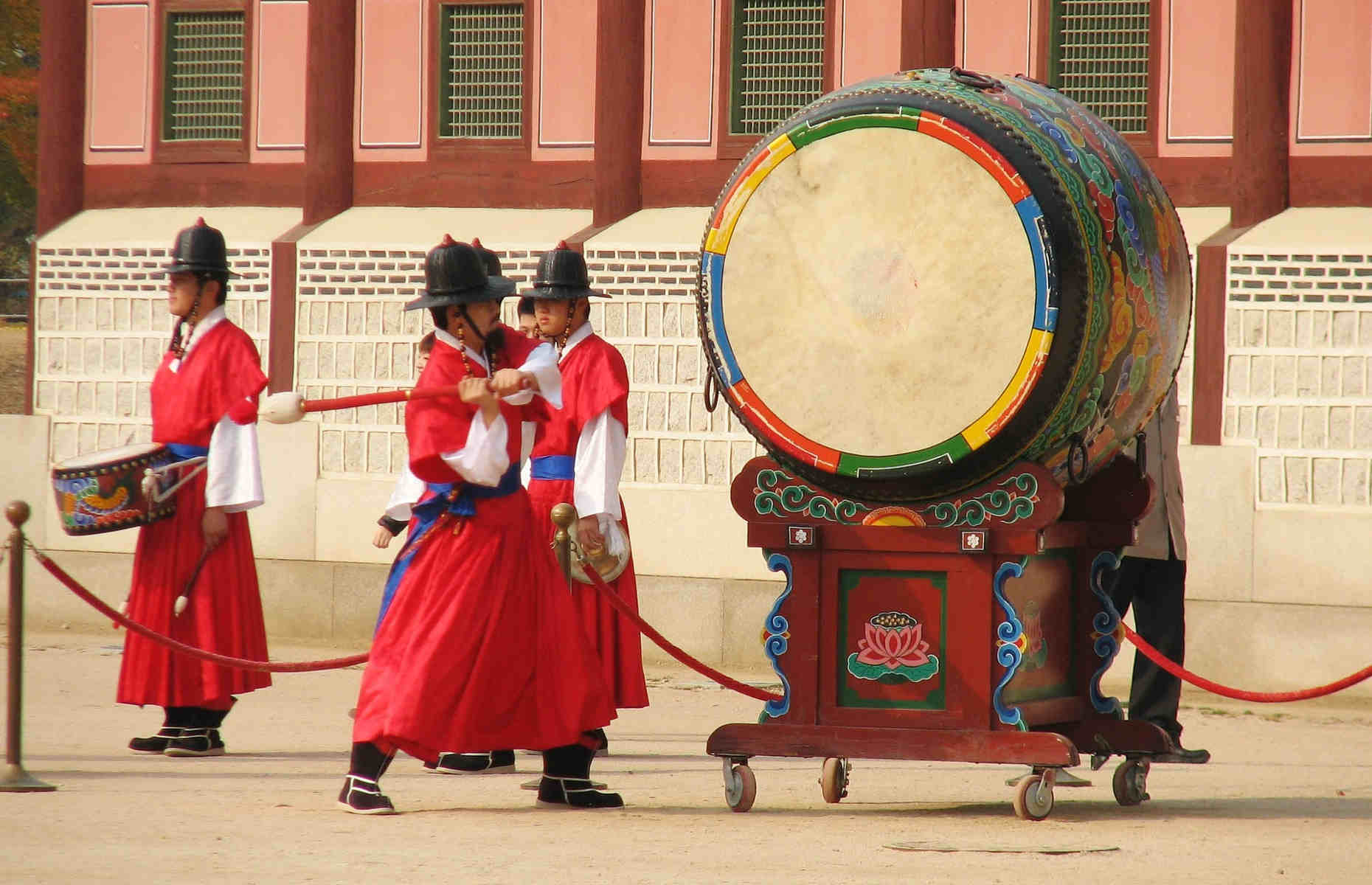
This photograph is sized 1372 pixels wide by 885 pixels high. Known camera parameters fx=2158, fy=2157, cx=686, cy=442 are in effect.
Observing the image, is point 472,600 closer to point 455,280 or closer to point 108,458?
point 455,280

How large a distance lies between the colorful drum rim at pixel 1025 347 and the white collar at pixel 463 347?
0.73m

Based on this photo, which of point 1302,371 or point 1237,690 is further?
point 1302,371

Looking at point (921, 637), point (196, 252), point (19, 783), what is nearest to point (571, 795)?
point (921, 637)

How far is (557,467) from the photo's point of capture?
24.9ft

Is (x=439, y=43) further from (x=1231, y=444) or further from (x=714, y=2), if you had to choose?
(x=1231, y=444)

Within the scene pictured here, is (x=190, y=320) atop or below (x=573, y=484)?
atop

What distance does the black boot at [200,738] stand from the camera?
7754 millimetres

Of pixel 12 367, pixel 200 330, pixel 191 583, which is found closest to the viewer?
pixel 191 583

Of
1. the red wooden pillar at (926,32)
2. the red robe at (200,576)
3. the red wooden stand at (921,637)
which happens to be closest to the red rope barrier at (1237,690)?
A: the red wooden stand at (921,637)

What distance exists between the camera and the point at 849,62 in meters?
11.4

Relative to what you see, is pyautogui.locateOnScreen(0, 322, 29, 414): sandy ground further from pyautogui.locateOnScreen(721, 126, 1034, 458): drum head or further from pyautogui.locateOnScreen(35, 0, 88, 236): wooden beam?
pyautogui.locateOnScreen(721, 126, 1034, 458): drum head

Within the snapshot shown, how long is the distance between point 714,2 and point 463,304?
18.8 feet

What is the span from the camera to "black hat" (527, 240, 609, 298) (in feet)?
24.9

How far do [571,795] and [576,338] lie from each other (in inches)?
71.3
